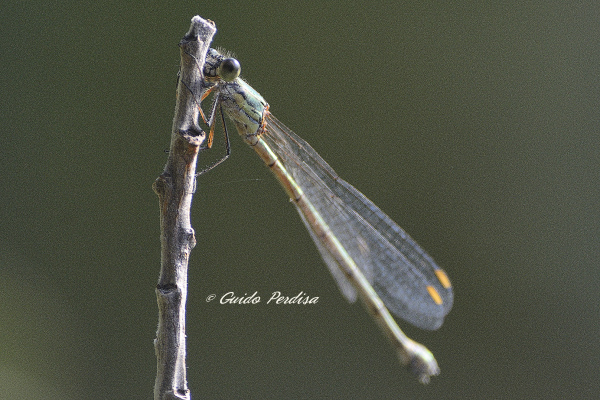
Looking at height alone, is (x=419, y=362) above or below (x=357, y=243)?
below

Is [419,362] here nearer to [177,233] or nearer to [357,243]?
[357,243]

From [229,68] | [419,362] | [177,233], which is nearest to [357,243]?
[419,362]

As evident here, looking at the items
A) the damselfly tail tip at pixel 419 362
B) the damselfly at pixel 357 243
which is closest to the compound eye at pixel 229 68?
the damselfly at pixel 357 243

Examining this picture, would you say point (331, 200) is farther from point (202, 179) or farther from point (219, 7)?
point (219, 7)

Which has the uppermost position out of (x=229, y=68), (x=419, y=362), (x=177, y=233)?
(x=229, y=68)

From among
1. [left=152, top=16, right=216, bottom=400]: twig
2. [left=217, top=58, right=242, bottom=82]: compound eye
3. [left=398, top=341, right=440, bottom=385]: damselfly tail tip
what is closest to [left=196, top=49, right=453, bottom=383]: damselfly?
[left=398, top=341, right=440, bottom=385]: damselfly tail tip

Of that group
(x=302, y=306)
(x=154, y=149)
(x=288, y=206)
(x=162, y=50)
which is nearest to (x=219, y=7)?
(x=162, y=50)

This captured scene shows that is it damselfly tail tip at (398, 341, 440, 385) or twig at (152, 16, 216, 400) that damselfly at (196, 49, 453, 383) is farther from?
twig at (152, 16, 216, 400)
